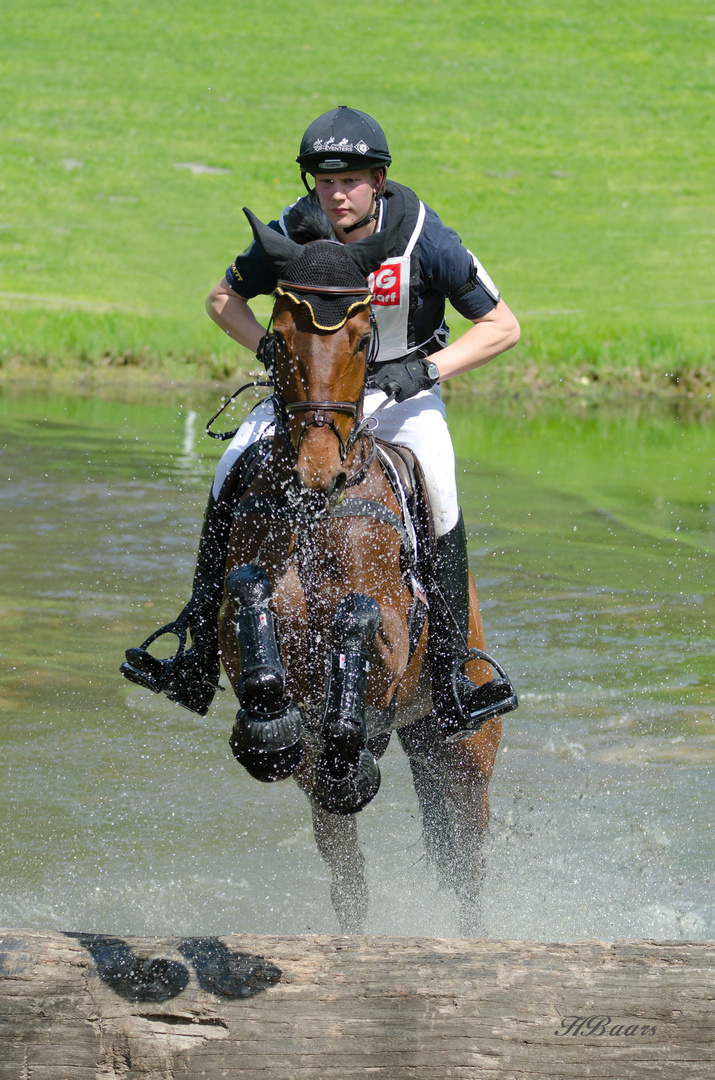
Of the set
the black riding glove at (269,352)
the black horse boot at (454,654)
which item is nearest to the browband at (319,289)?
the black riding glove at (269,352)

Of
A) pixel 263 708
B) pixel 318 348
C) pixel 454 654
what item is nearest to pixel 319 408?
pixel 318 348

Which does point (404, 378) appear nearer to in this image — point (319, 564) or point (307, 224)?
point (307, 224)

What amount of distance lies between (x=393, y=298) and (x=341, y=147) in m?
0.58

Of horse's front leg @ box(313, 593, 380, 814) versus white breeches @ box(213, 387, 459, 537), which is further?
white breeches @ box(213, 387, 459, 537)

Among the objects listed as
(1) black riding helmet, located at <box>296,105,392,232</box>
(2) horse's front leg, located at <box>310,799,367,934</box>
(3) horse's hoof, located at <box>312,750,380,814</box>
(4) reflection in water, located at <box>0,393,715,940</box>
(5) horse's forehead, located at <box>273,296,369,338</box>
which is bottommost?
(4) reflection in water, located at <box>0,393,715,940</box>

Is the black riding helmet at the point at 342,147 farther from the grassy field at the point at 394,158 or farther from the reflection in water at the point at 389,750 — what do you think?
the grassy field at the point at 394,158

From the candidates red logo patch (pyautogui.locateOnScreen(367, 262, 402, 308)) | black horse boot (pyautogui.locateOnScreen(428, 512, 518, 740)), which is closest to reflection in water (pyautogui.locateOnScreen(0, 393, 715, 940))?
black horse boot (pyautogui.locateOnScreen(428, 512, 518, 740))

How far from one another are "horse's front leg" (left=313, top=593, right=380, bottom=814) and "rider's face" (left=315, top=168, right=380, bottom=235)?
1.42 meters

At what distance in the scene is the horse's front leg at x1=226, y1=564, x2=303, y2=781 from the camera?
387cm

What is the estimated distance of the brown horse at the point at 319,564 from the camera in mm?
3938

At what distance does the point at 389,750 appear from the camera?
26.8ft

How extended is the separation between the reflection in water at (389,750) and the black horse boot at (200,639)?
113 centimetres

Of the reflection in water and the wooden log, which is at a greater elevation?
the wooden log

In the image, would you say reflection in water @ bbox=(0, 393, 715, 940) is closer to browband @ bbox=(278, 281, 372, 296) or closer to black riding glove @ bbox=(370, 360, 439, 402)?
black riding glove @ bbox=(370, 360, 439, 402)
